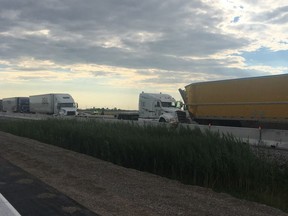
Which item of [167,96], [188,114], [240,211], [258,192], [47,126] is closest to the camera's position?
[240,211]

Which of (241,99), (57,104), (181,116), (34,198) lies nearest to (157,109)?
(181,116)

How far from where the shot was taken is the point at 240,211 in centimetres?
773

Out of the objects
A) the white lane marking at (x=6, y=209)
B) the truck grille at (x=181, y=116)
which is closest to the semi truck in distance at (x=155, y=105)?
the truck grille at (x=181, y=116)

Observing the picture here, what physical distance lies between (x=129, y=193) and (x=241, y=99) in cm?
1604

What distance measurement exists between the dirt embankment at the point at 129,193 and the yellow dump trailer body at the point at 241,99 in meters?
11.4

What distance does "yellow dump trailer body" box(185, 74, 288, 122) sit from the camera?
2166cm

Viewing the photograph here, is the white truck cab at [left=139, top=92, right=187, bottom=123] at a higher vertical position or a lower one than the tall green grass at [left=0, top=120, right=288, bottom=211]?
higher

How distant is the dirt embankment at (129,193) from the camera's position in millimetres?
7676

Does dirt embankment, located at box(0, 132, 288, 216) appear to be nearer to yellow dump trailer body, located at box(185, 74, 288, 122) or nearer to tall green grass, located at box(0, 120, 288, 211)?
tall green grass, located at box(0, 120, 288, 211)

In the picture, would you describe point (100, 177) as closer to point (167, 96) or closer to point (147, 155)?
point (147, 155)

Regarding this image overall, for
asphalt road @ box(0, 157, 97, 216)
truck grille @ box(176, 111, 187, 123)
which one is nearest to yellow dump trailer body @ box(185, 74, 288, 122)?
truck grille @ box(176, 111, 187, 123)

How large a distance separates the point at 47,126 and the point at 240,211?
19.5m

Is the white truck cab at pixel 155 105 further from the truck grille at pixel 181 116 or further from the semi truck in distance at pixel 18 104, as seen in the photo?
the semi truck in distance at pixel 18 104

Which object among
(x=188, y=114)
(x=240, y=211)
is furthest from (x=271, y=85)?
(x=240, y=211)
